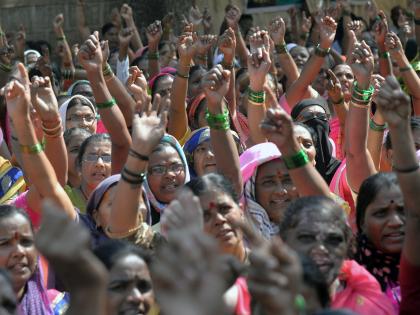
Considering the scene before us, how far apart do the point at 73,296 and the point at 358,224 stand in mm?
1703

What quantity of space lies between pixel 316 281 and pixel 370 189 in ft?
3.27

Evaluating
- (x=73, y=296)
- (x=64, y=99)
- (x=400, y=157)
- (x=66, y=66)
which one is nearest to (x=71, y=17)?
(x=66, y=66)

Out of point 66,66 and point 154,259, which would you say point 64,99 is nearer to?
point 66,66

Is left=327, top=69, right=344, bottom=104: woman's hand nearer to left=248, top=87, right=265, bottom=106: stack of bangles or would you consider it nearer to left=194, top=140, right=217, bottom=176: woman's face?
left=248, top=87, right=265, bottom=106: stack of bangles

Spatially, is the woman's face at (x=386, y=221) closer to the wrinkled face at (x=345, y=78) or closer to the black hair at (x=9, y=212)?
the black hair at (x=9, y=212)

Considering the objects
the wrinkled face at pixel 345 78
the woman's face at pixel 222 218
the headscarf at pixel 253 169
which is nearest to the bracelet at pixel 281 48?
the wrinkled face at pixel 345 78

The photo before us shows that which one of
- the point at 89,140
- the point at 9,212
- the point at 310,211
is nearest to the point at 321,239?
the point at 310,211

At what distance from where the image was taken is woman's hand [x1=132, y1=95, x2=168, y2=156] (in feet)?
13.5

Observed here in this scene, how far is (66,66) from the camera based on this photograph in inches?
342

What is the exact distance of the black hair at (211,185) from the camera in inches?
165

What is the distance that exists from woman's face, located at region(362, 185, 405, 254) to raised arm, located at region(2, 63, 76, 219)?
3.70 feet

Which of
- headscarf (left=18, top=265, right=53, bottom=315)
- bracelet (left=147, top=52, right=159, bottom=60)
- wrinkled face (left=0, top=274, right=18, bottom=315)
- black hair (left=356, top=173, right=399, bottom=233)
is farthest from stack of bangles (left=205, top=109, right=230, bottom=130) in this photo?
bracelet (left=147, top=52, right=159, bottom=60)

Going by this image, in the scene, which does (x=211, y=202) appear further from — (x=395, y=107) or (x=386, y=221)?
(x=395, y=107)

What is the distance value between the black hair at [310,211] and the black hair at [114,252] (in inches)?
18.0
